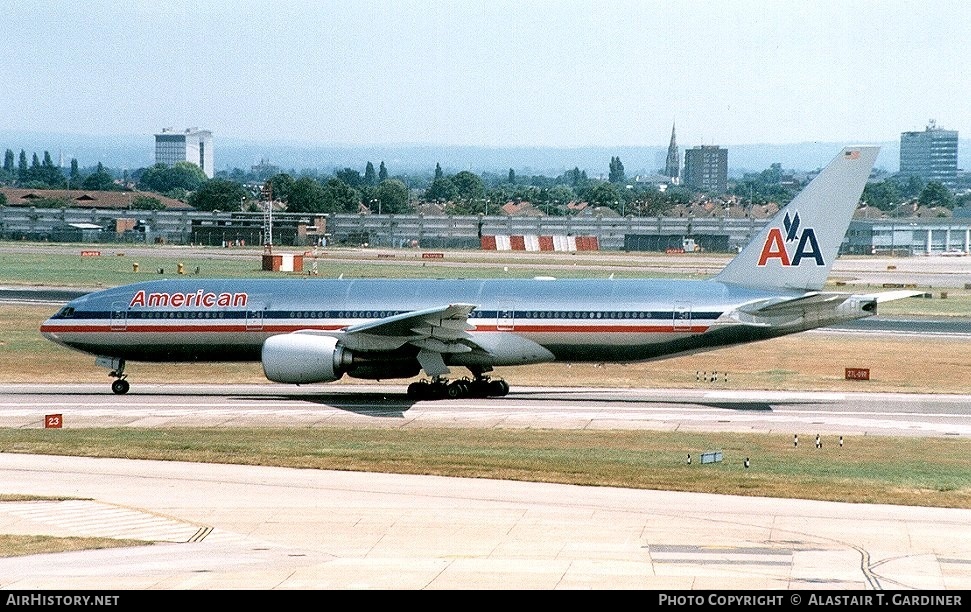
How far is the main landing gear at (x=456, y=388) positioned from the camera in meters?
47.1

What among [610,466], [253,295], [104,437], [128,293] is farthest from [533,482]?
[128,293]

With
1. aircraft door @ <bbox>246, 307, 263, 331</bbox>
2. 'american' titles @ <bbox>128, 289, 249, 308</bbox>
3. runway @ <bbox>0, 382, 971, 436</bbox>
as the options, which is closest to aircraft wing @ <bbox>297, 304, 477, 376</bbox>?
runway @ <bbox>0, 382, 971, 436</bbox>

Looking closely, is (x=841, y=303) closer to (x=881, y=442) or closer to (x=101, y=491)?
(x=881, y=442)

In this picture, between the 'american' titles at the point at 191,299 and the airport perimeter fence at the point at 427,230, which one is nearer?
the 'american' titles at the point at 191,299

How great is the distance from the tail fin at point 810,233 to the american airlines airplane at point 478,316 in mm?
43

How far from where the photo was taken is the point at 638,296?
4675 cm

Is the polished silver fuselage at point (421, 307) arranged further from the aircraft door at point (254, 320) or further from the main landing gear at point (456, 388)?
the main landing gear at point (456, 388)

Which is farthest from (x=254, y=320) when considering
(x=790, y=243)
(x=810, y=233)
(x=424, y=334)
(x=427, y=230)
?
(x=427, y=230)

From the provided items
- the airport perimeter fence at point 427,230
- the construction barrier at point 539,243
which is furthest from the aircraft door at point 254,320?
the airport perimeter fence at point 427,230

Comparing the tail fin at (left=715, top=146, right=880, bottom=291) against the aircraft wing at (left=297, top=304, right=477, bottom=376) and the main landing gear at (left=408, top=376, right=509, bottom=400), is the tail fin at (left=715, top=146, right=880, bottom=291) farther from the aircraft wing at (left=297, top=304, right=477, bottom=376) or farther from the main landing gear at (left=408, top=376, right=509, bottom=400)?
the aircraft wing at (left=297, top=304, right=477, bottom=376)

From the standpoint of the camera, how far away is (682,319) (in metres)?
46.1

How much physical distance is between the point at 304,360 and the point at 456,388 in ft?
19.0
